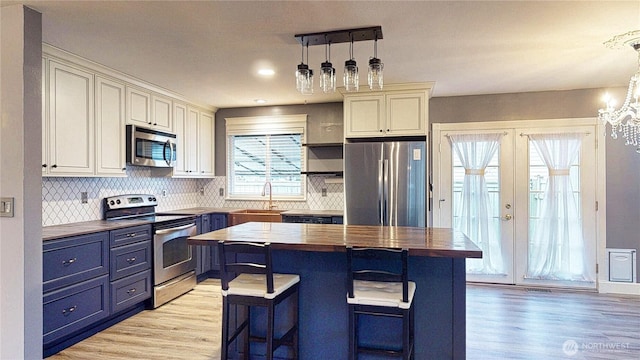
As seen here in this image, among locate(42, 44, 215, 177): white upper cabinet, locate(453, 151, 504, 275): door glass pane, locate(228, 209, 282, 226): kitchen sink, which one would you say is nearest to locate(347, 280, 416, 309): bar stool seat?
locate(42, 44, 215, 177): white upper cabinet

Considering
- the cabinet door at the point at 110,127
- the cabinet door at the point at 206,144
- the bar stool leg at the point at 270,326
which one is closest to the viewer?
the bar stool leg at the point at 270,326

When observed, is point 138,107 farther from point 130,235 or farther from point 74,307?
point 74,307

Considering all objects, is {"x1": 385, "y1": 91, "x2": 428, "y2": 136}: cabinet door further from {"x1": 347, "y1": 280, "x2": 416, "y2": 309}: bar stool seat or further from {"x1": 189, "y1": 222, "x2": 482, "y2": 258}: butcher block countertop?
{"x1": 347, "y1": 280, "x2": 416, "y2": 309}: bar stool seat

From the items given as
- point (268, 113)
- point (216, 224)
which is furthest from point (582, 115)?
point (216, 224)

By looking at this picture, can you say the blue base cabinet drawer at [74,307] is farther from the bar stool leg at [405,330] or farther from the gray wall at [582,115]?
the gray wall at [582,115]

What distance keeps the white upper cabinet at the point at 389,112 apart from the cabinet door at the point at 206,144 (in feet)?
7.26

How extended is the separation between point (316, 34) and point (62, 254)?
8.36 feet

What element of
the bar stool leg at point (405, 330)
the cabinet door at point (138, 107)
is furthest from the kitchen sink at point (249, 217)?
the bar stool leg at point (405, 330)

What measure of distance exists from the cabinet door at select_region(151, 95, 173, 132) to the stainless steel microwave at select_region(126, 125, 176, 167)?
0.10 m

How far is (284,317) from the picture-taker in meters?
2.58

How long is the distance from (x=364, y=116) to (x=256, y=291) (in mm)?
2731

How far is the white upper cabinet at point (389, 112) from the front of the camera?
417cm

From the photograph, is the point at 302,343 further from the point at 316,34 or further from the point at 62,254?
the point at 316,34

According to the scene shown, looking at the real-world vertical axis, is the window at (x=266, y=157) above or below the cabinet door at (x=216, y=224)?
above
